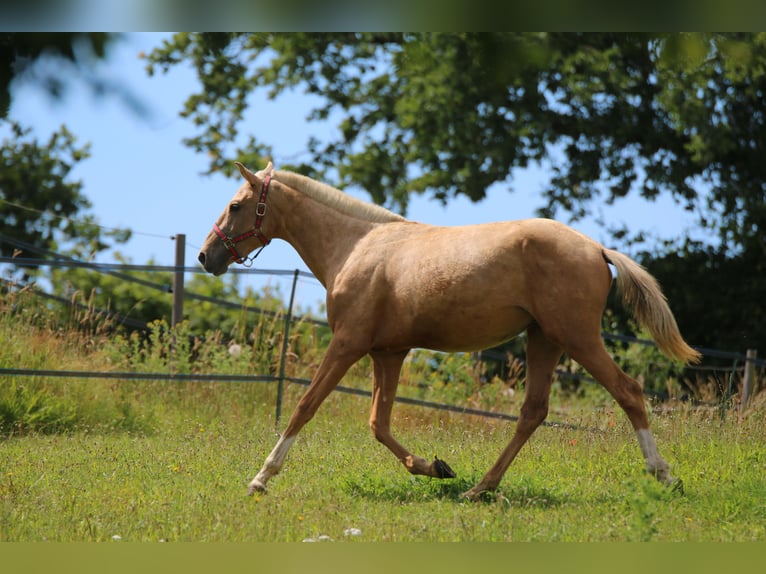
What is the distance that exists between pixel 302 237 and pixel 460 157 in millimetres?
10610

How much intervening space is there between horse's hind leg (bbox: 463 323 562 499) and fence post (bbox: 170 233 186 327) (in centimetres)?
593

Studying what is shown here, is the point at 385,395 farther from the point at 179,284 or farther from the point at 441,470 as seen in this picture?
the point at 179,284

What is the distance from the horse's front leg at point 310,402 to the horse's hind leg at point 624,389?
59.9 inches

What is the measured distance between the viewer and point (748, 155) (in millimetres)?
15758

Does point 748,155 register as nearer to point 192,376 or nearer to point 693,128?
point 693,128

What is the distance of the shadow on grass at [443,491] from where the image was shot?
558 cm

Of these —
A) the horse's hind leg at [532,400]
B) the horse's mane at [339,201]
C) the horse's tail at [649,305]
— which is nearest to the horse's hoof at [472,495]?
the horse's hind leg at [532,400]

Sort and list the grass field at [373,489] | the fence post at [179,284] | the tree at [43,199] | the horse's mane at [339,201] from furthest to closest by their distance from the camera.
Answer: the tree at [43,199]
the fence post at [179,284]
the horse's mane at [339,201]
the grass field at [373,489]

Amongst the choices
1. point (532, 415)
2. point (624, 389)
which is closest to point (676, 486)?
point (624, 389)

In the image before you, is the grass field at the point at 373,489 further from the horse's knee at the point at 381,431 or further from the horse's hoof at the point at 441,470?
the horse's knee at the point at 381,431

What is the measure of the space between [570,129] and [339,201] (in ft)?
36.3

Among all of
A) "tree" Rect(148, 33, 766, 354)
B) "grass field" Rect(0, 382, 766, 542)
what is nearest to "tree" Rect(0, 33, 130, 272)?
"tree" Rect(148, 33, 766, 354)

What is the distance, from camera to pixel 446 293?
18.9 feet

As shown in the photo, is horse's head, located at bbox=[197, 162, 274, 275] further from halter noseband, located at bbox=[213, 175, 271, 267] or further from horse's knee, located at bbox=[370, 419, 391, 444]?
horse's knee, located at bbox=[370, 419, 391, 444]
